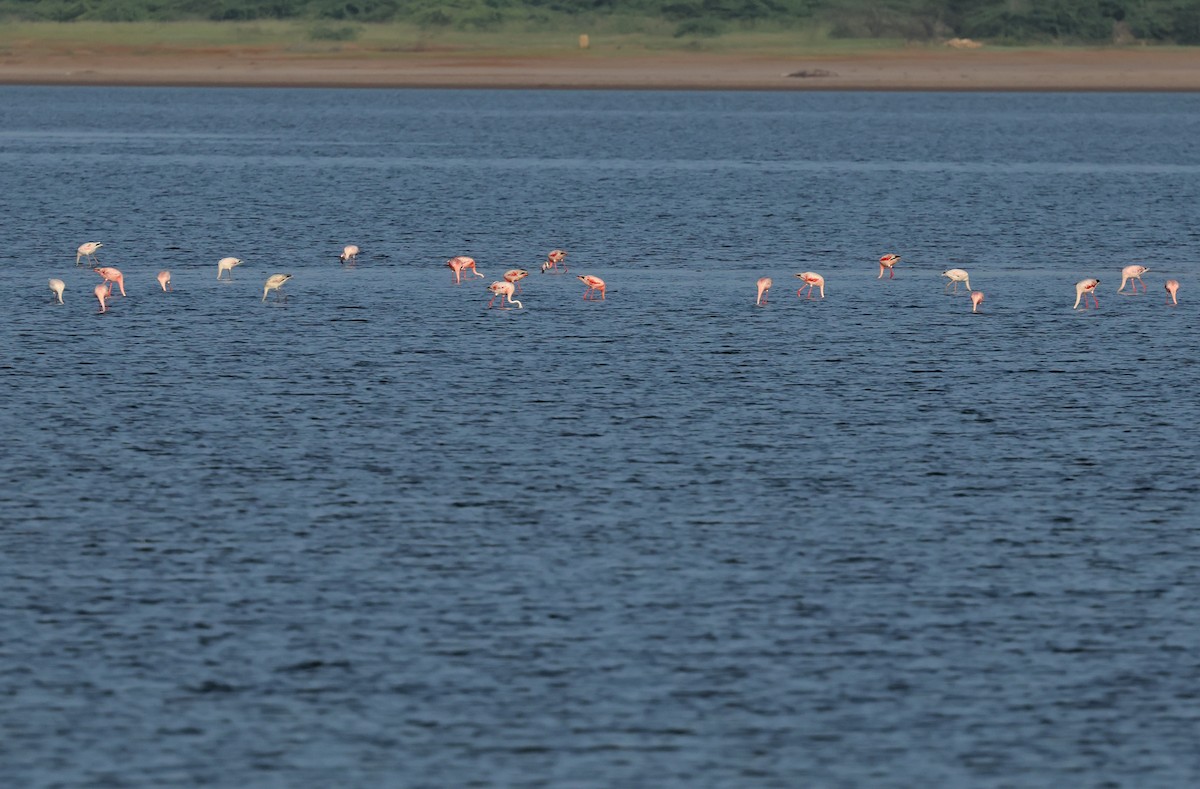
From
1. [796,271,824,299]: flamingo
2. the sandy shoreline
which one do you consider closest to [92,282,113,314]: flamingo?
[796,271,824,299]: flamingo

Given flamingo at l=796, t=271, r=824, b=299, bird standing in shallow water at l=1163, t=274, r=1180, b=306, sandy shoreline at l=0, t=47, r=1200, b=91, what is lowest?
bird standing in shallow water at l=1163, t=274, r=1180, b=306

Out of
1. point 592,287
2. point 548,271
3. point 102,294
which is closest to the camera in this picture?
point 102,294

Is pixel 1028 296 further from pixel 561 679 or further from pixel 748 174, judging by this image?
pixel 748 174

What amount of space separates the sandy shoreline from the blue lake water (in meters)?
117

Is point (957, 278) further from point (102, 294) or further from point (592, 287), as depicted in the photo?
point (102, 294)

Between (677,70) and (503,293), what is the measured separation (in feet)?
462

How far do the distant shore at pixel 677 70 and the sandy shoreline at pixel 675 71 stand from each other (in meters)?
0.14

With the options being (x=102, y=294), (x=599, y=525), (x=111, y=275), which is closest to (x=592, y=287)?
(x=111, y=275)

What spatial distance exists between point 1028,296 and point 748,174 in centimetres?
5711

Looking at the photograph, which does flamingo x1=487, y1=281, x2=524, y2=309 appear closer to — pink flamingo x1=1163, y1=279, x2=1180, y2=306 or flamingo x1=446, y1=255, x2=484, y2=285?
flamingo x1=446, y1=255, x2=484, y2=285

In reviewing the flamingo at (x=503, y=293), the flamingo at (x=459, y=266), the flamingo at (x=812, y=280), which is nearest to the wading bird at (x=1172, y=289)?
the flamingo at (x=812, y=280)

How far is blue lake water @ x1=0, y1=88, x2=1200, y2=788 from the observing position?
19891 mm

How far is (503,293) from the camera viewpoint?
53812 mm

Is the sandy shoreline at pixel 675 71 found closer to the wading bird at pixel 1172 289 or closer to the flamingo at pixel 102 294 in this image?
the wading bird at pixel 1172 289
